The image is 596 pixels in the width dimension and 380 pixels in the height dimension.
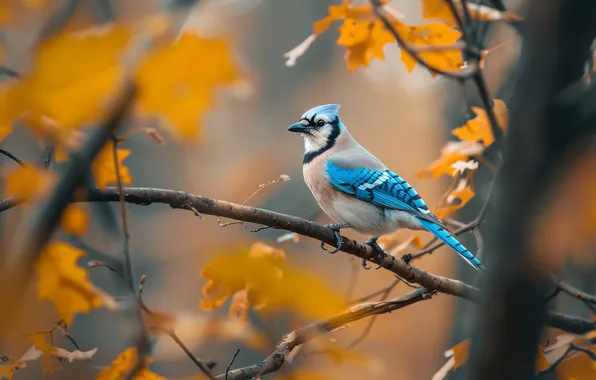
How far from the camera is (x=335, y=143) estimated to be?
9.44ft

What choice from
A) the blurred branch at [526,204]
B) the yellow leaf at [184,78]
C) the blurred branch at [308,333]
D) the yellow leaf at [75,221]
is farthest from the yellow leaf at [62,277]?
the blurred branch at [526,204]

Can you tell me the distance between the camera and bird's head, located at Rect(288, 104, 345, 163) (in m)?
2.83

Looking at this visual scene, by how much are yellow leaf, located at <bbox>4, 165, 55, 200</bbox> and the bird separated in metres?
1.32

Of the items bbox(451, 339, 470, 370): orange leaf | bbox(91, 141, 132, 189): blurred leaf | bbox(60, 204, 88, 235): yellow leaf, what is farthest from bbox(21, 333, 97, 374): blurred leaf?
bbox(451, 339, 470, 370): orange leaf

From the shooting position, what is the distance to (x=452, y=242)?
87.3 inches

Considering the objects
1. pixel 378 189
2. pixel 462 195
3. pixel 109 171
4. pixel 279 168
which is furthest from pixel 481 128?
pixel 279 168

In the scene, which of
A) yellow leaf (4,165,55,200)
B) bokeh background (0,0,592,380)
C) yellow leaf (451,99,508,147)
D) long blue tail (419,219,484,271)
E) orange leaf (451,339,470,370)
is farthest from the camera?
bokeh background (0,0,592,380)

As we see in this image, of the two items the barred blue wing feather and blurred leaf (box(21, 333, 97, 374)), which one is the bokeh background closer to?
the barred blue wing feather

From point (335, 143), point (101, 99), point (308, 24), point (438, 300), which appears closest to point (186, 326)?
point (101, 99)

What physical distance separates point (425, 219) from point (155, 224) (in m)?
5.55

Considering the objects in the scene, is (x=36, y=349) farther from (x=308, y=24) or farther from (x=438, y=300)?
(x=308, y=24)

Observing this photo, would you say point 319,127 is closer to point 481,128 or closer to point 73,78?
point 481,128

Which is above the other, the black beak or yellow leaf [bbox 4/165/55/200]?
yellow leaf [bbox 4/165/55/200]

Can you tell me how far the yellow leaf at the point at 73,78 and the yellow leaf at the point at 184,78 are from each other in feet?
0.14
